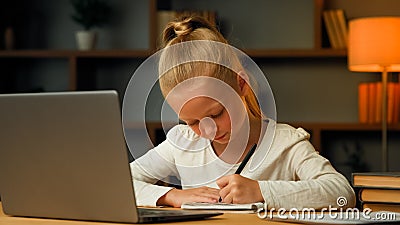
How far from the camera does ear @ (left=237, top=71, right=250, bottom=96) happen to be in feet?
6.14

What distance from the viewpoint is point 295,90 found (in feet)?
13.6

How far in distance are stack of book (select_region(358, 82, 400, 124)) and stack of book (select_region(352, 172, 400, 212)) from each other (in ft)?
8.09

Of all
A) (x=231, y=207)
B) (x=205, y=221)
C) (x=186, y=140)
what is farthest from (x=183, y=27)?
(x=205, y=221)

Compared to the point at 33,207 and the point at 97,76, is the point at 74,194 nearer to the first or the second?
the point at 33,207

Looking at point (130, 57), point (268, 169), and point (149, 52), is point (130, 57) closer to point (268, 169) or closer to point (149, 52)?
point (149, 52)

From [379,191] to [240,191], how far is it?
25 cm

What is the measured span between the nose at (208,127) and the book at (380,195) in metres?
0.40

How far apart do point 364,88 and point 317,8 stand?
0.45 metres

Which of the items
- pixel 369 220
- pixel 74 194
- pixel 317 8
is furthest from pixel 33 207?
pixel 317 8

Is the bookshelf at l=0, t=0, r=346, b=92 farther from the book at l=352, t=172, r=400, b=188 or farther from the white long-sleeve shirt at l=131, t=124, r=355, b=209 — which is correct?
the book at l=352, t=172, r=400, b=188

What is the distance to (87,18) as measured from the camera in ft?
13.6

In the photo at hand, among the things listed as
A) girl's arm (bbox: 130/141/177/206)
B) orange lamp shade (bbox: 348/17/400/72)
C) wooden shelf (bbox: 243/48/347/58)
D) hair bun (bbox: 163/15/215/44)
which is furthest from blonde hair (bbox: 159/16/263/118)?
wooden shelf (bbox: 243/48/347/58)

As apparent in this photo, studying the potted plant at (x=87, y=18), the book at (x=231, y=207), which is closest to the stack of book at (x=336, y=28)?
the potted plant at (x=87, y=18)

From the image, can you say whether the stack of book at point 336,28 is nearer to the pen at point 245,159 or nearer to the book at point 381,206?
the pen at point 245,159
